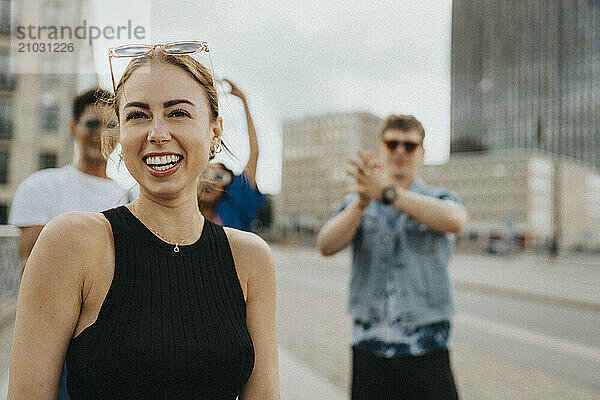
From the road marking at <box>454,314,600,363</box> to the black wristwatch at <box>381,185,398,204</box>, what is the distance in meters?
5.78

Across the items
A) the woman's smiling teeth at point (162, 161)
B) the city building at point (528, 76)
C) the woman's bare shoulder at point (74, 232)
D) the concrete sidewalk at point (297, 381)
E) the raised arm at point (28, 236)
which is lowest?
the concrete sidewalk at point (297, 381)

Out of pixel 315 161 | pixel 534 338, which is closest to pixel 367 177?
pixel 534 338

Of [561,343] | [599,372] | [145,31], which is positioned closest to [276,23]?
[145,31]

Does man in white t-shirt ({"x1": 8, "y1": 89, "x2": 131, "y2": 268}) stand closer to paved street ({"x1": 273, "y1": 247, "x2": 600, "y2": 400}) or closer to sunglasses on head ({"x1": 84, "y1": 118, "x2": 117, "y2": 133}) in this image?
sunglasses on head ({"x1": 84, "y1": 118, "x2": 117, "y2": 133})

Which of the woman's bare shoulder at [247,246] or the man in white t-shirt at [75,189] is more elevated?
the man in white t-shirt at [75,189]

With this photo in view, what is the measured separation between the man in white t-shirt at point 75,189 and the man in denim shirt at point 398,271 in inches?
45.8

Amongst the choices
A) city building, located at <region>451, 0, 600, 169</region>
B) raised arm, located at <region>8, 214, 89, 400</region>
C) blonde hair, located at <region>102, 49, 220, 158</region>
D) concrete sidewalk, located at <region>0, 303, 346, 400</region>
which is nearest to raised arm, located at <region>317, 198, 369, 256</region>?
blonde hair, located at <region>102, 49, 220, 158</region>

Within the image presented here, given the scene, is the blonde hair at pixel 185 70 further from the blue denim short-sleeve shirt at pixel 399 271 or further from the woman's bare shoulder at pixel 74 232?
the blue denim short-sleeve shirt at pixel 399 271

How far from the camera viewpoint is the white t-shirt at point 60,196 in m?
2.27

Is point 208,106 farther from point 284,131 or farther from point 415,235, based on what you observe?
point 284,131

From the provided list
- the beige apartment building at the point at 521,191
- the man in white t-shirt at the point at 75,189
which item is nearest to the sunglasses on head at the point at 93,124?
the man in white t-shirt at the point at 75,189

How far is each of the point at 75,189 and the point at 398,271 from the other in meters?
1.60

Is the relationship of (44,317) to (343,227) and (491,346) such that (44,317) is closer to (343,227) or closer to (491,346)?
(343,227)

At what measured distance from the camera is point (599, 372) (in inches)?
244
